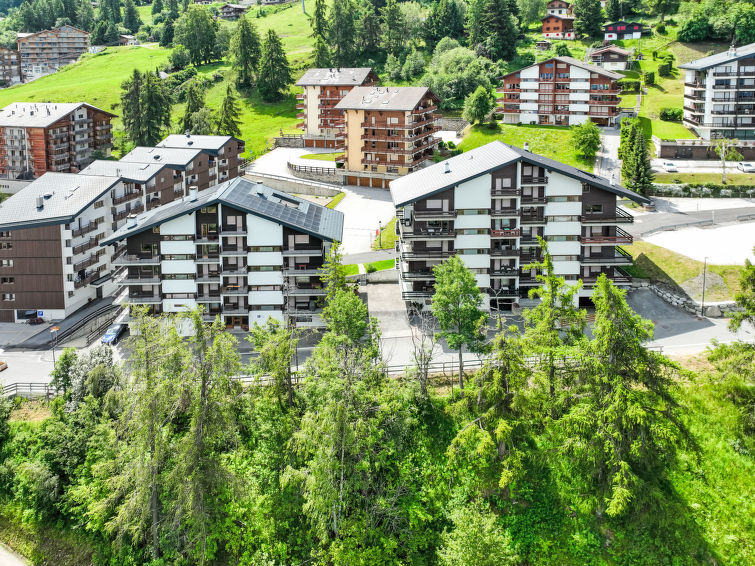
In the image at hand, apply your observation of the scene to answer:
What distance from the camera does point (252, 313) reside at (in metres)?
64.8

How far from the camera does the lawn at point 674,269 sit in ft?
216

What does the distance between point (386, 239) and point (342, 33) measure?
289 feet

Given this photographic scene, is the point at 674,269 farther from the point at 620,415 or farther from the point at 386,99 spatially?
the point at 386,99

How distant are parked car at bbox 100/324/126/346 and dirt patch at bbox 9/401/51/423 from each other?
1013 centimetres

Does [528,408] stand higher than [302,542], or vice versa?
[528,408]

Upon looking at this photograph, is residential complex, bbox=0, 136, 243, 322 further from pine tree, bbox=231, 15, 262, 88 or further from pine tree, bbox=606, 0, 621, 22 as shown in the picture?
pine tree, bbox=606, 0, 621, 22

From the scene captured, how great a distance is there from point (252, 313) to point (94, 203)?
83.9ft

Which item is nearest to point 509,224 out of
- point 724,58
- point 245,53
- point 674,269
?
point 674,269

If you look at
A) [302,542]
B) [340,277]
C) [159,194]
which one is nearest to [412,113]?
[159,194]

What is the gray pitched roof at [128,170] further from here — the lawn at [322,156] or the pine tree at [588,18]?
the pine tree at [588,18]

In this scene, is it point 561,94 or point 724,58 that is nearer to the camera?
point 724,58

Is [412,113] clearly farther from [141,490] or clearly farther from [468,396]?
[141,490]

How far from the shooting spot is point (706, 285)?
66.4 m

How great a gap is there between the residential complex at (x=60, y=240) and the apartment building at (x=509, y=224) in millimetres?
26192
